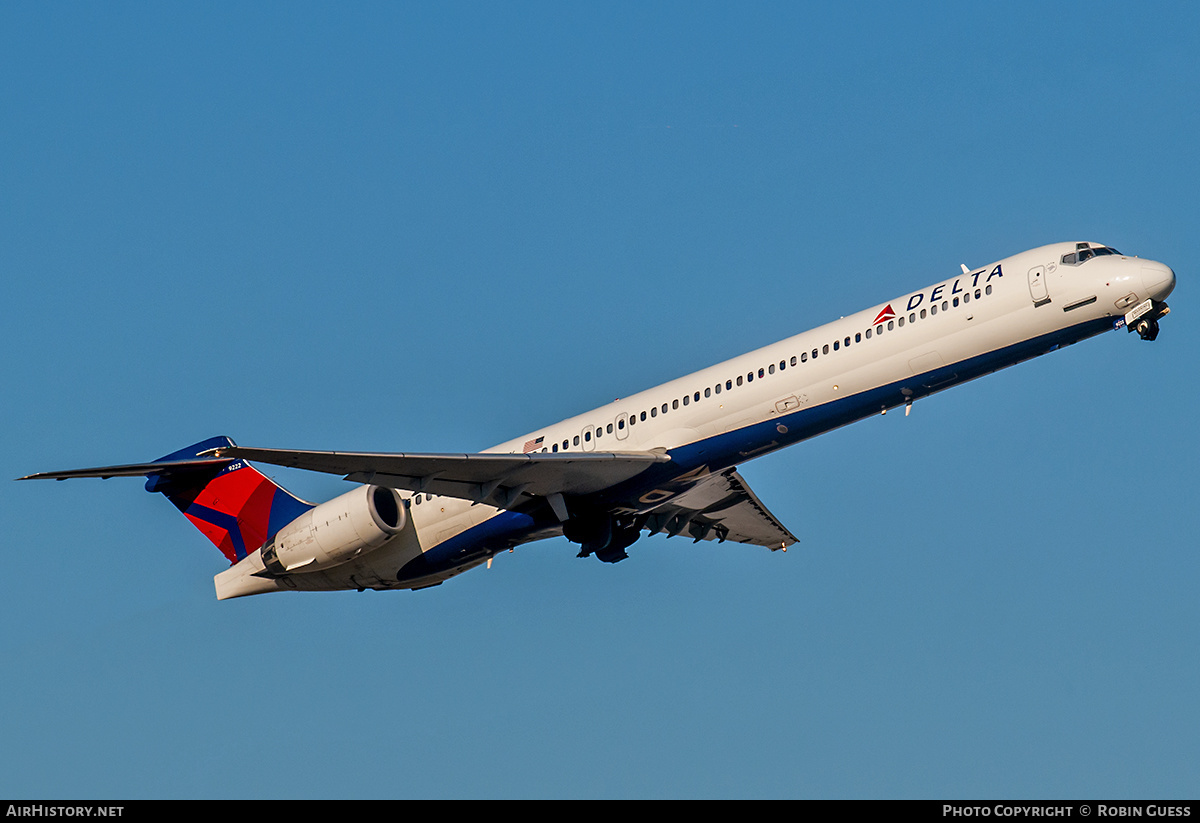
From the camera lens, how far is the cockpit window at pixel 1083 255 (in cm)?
2631

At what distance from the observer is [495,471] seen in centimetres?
2862

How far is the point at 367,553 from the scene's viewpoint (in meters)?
31.7

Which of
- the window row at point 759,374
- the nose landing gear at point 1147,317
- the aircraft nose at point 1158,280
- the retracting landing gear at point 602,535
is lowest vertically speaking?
the retracting landing gear at point 602,535

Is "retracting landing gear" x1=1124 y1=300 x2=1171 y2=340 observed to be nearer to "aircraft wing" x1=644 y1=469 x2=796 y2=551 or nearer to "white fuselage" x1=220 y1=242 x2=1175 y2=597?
"white fuselage" x1=220 y1=242 x2=1175 y2=597

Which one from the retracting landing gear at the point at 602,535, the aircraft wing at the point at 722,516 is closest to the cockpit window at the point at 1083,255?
the aircraft wing at the point at 722,516

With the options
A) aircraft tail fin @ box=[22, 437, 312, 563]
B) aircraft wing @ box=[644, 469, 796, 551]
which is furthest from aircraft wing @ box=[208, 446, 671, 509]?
aircraft tail fin @ box=[22, 437, 312, 563]

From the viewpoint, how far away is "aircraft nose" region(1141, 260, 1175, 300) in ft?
83.7

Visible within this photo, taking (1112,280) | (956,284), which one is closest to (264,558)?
(956,284)

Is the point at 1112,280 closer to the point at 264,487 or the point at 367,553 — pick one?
the point at 367,553

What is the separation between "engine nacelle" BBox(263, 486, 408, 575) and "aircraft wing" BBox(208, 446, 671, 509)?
251cm

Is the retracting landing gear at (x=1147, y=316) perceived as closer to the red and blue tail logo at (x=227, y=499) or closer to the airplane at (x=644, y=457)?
the airplane at (x=644, y=457)

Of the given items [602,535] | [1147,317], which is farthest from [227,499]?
[1147,317]

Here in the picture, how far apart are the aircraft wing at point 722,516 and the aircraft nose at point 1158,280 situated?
913 centimetres
